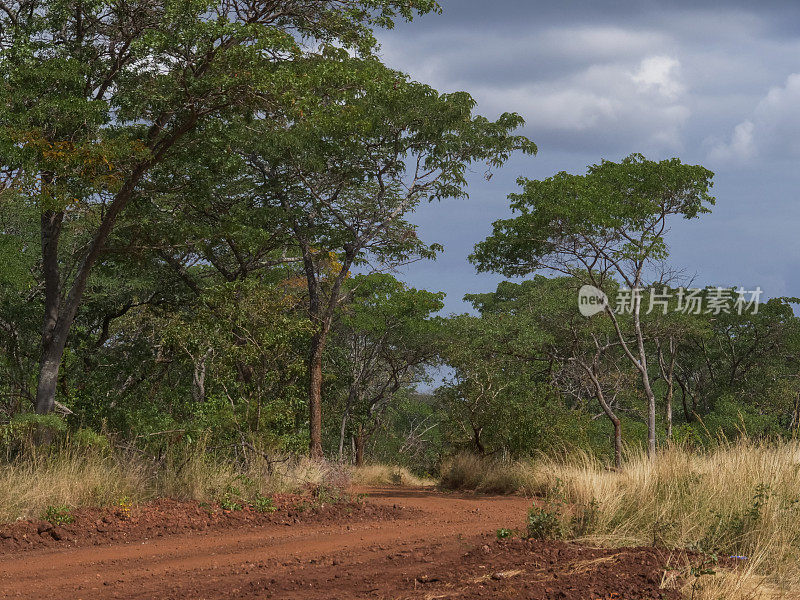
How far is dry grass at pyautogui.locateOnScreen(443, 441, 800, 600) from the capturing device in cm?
549

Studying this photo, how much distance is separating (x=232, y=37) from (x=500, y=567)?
9539mm

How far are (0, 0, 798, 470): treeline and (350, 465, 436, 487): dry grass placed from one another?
8.12ft

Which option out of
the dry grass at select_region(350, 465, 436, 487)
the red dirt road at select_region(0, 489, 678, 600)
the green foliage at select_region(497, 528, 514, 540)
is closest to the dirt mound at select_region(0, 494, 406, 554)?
the red dirt road at select_region(0, 489, 678, 600)

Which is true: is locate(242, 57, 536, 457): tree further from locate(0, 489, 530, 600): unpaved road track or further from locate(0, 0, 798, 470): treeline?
locate(0, 489, 530, 600): unpaved road track

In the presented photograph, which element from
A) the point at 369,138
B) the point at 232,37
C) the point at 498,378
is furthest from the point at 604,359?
the point at 232,37

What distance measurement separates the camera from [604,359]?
93.5 ft

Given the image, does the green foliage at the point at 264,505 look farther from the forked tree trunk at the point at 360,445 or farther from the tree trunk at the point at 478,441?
the forked tree trunk at the point at 360,445

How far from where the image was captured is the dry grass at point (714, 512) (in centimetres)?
549

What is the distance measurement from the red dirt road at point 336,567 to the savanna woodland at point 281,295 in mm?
593

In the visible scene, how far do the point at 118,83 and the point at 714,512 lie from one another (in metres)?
12.2

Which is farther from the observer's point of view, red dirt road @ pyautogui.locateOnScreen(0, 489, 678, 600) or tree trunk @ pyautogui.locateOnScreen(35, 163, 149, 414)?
tree trunk @ pyautogui.locateOnScreen(35, 163, 149, 414)

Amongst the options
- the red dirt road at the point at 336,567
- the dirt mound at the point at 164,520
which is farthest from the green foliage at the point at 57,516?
the red dirt road at the point at 336,567

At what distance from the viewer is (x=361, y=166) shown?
55.5 feet

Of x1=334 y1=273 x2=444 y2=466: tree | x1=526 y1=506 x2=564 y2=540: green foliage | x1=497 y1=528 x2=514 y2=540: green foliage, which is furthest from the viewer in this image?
x1=334 y1=273 x2=444 y2=466: tree
